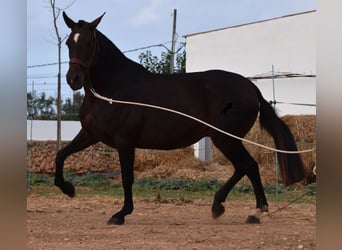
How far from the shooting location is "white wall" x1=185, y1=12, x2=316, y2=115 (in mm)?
14859

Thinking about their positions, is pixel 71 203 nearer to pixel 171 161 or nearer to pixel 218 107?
pixel 218 107

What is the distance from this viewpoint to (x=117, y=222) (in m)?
5.75

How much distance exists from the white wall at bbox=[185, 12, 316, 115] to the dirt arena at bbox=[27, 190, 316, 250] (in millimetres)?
7459

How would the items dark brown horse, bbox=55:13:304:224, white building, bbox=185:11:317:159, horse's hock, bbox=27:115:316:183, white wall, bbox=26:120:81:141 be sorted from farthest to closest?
white wall, bbox=26:120:81:141 → white building, bbox=185:11:317:159 → horse's hock, bbox=27:115:316:183 → dark brown horse, bbox=55:13:304:224

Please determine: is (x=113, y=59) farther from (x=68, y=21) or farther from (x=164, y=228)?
(x=164, y=228)

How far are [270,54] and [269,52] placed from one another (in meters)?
0.07

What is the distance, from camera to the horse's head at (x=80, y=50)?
5500mm

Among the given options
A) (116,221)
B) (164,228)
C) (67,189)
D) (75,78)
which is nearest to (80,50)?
(75,78)

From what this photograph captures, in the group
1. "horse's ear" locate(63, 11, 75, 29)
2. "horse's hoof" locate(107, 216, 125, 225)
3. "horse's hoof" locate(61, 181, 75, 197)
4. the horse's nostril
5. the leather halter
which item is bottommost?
"horse's hoof" locate(107, 216, 125, 225)

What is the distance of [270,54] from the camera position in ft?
52.4

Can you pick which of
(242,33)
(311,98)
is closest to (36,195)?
(311,98)

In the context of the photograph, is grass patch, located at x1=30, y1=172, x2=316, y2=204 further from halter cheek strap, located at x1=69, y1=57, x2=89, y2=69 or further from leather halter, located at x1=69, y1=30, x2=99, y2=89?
halter cheek strap, located at x1=69, y1=57, x2=89, y2=69

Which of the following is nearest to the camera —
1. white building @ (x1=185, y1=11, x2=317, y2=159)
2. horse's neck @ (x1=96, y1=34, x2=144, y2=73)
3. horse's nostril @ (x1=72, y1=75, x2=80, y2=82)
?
horse's nostril @ (x1=72, y1=75, x2=80, y2=82)

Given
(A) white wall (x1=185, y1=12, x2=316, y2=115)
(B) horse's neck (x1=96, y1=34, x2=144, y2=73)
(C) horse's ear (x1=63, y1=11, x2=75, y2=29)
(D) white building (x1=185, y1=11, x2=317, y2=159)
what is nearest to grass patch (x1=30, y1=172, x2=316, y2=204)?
(D) white building (x1=185, y1=11, x2=317, y2=159)
